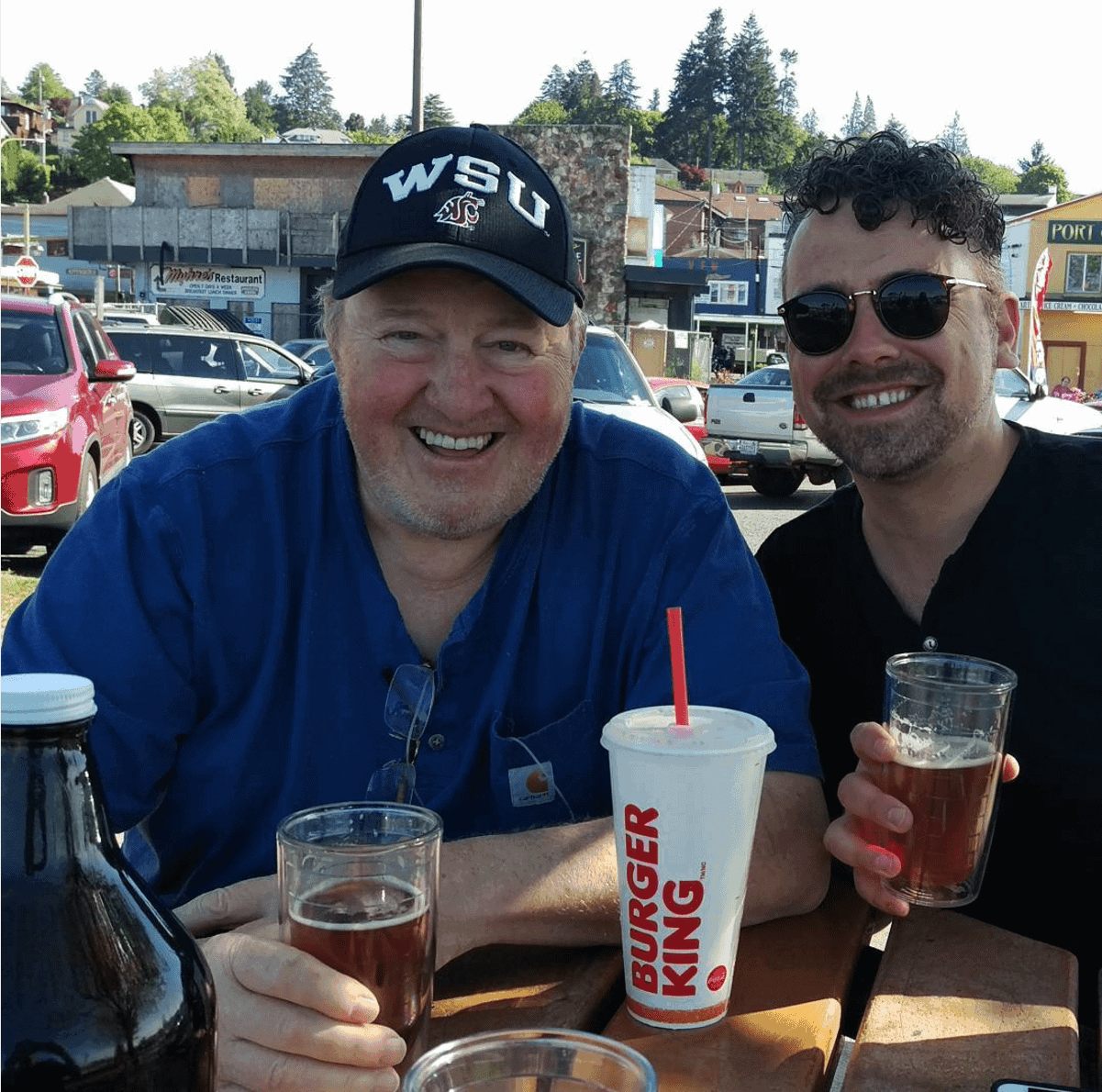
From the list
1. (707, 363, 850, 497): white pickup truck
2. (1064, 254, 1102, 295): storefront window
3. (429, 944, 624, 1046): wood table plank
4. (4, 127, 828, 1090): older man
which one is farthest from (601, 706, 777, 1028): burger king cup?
(1064, 254, 1102, 295): storefront window

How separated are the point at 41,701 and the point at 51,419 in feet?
27.2

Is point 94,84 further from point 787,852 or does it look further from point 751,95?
point 787,852

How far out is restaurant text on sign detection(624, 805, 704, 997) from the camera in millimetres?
1386

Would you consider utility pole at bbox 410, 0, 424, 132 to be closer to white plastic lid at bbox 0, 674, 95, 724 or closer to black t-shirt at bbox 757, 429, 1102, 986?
black t-shirt at bbox 757, 429, 1102, 986

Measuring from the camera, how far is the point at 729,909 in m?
1.42

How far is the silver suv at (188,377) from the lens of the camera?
683 inches

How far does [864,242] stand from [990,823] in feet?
4.44

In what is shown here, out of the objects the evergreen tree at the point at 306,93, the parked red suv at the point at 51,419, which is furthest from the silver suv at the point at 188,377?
the evergreen tree at the point at 306,93

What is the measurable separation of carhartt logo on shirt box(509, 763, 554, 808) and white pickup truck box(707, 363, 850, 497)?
1415cm

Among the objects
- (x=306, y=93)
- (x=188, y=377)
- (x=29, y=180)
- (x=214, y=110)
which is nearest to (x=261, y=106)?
(x=306, y=93)

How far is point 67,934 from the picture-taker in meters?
0.82

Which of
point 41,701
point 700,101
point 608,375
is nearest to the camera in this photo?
point 41,701

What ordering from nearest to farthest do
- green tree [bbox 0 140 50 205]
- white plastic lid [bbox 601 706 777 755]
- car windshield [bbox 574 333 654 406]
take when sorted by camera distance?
white plastic lid [bbox 601 706 777 755], car windshield [bbox 574 333 654 406], green tree [bbox 0 140 50 205]

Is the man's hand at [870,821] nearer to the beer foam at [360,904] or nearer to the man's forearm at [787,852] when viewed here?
the man's forearm at [787,852]
